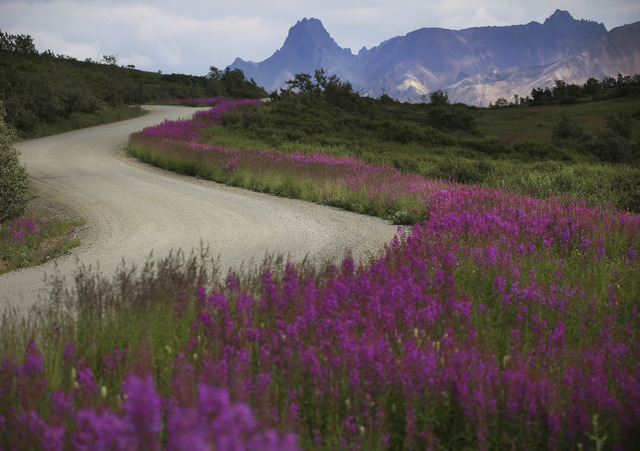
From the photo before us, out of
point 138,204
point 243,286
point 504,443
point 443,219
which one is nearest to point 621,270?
point 443,219

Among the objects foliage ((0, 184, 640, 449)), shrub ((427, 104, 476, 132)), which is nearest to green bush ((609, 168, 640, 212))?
foliage ((0, 184, 640, 449))

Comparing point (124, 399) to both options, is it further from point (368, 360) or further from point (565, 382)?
point (565, 382)

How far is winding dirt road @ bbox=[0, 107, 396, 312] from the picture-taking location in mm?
8180

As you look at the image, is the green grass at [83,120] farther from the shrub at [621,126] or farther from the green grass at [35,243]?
the shrub at [621,126]

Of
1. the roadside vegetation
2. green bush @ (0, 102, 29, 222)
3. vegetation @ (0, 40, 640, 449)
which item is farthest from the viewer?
green bush @ (0, 102, 29, 222)

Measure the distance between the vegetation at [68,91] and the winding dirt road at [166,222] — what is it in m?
11.4

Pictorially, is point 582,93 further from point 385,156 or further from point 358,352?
point 358,352

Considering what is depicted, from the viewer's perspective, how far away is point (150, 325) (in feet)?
13.4

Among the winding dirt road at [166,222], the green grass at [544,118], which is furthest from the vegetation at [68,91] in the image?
the green grass at [544,118]

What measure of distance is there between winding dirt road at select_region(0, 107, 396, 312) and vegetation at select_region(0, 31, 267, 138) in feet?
37.3

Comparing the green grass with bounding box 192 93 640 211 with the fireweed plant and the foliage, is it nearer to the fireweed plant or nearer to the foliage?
the fireweed plant

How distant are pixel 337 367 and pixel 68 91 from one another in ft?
111

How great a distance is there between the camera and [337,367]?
11.1 ft

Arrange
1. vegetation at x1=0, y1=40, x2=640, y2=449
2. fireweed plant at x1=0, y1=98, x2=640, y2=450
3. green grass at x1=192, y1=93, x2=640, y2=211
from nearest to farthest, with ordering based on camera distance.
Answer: fireweed plant at x1=0, y1=98, x2=640, y2=450 → vegetation at x1=0, y1=40, x2=640, y2=449 → green grass at x1=192, y1=93, x2=640, y2=211
